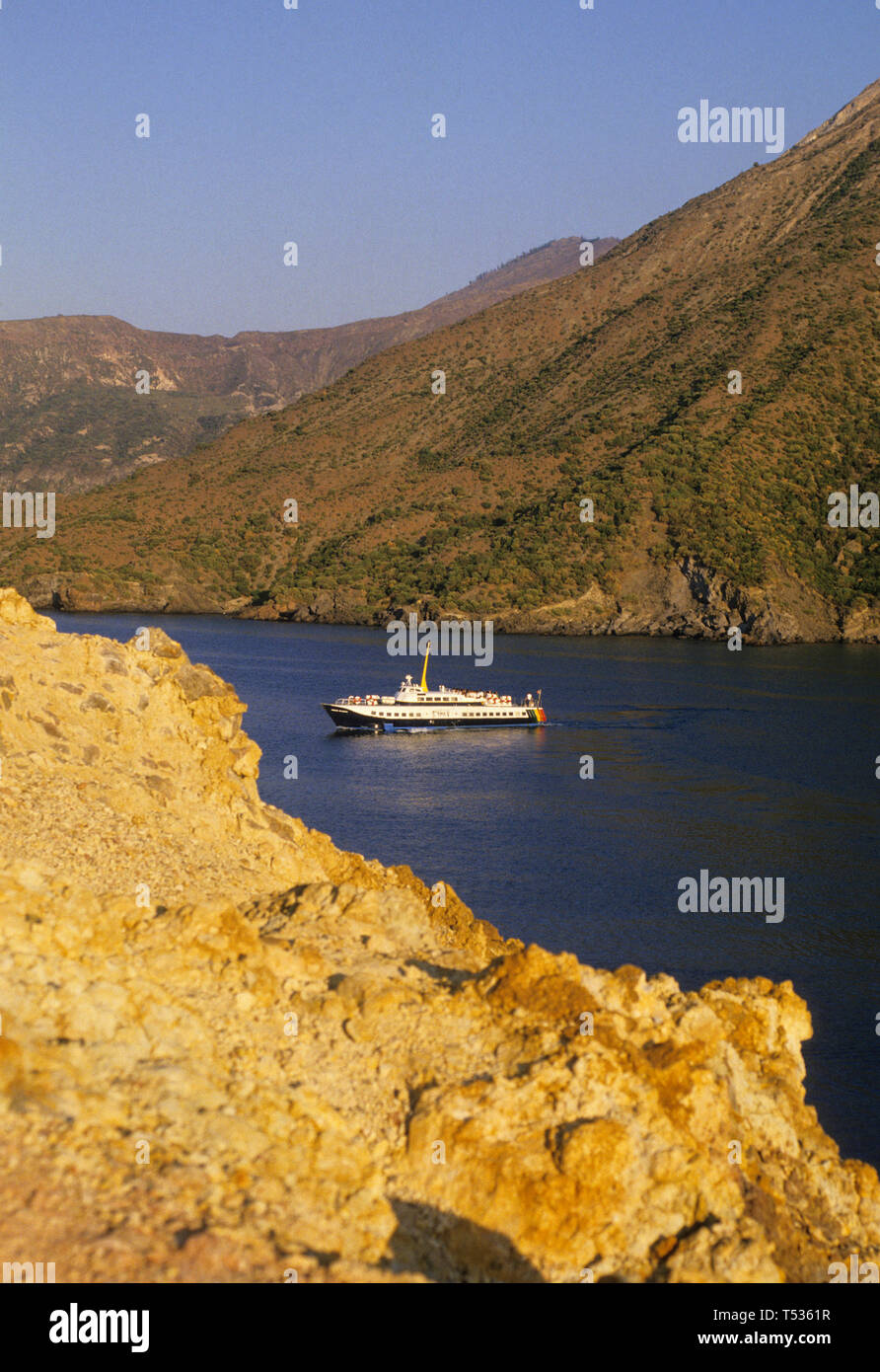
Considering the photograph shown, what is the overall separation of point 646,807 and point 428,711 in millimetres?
22040

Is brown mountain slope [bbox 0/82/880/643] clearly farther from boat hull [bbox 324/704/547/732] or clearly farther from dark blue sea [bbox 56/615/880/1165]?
boat hull [bbox 324/704/547/732]

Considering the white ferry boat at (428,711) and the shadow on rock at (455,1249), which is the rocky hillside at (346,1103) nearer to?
the shadow on rock at (455,1249)

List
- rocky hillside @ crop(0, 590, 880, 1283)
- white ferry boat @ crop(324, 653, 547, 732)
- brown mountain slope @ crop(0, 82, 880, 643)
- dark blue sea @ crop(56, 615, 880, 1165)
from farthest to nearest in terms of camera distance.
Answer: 1. brown mountain slope @ crop(0, 82, 880, 643)
2. white ferry boat @ crop(324, 653, 547, 732)
3. dark blue sea @ crop(56, 615, 880, 1165)
4. rocky hillside @ crop(0, 590, 880, 1283)

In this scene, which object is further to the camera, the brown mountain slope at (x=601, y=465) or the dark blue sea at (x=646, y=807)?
the brown mountain slope at (x=601, y=465)

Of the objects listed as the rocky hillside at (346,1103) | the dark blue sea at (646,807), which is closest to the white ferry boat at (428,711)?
the dark blue sea at (646,807)

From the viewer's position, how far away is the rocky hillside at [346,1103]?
659cm

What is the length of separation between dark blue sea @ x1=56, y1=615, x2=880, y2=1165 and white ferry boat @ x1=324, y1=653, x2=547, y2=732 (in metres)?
0.93

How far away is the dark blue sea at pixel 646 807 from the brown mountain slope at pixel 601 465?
90.5ft

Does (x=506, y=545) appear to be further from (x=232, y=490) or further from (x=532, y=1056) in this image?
(x=532, y=1056)

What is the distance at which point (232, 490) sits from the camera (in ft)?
529

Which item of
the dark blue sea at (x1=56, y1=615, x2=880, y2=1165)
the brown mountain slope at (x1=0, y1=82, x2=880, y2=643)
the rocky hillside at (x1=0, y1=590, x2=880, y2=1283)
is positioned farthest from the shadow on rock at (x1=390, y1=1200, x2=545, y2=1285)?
the brown mountain slope at (x1=0, y1=82, x2=880, y2=643)

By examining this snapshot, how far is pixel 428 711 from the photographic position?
2549 inches

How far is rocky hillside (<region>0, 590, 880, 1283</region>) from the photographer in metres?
6.59

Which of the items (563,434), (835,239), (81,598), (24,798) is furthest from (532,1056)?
(835,239)
